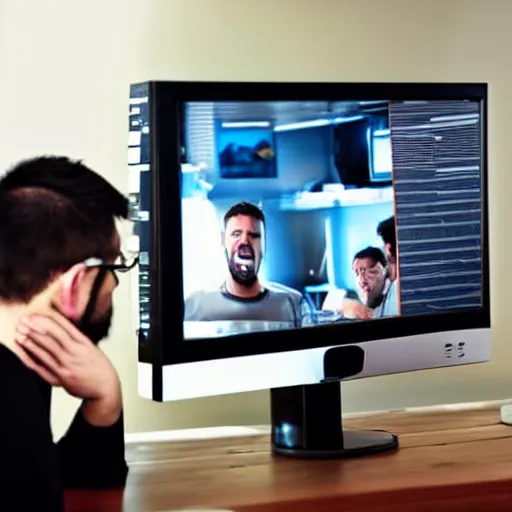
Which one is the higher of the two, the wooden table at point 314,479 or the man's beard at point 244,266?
the man's beard at point 244,266

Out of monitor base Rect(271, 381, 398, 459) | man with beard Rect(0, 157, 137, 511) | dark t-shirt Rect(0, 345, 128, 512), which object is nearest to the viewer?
dark t-shirt Rect(0, 345, 128, 512)

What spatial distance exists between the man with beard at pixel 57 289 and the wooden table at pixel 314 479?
0.09 meters

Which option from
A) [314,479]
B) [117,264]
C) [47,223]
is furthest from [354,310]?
[47,223]

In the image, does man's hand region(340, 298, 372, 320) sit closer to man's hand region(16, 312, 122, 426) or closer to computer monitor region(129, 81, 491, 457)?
computer monitor region(129, 81, 491, 457)

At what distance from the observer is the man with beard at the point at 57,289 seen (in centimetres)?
138

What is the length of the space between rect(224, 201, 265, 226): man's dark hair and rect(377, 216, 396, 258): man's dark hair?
0.21 meters

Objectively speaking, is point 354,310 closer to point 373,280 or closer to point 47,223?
point 373,280

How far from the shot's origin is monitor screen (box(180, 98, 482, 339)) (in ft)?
5.09

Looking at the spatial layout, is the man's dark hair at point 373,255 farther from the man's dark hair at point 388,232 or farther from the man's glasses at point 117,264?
the man's glasses at point 117,264

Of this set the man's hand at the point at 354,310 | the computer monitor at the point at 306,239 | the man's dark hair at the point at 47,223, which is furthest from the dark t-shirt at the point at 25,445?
the man's hand at the point at 354,310

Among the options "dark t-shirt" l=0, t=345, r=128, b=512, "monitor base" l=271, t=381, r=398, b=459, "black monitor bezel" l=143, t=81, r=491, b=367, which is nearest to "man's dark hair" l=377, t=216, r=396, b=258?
"black monitor bezel" l=143, t=81, r=491, b=367

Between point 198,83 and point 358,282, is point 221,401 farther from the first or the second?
point 198,83

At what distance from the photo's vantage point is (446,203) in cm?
177

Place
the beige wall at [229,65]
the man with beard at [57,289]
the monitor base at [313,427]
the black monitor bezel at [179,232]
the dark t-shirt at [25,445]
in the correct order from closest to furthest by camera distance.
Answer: the dark t-shirt at [25,445], the man with beard at [57,289], the black monitor bezel at [179,232], the monitor base at [313,427], the beige wall at [229,65]
